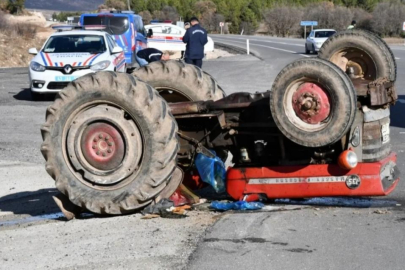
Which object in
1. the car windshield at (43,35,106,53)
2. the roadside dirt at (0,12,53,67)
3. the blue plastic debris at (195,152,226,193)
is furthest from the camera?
the roadside dirt at (0,12,53,67)

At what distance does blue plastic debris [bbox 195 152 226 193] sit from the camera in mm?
7445

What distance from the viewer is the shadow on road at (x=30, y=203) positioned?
8062mm

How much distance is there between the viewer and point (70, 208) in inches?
288

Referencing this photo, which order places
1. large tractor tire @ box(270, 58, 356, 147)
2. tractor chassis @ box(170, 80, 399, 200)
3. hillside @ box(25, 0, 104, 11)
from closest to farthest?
large tractor tire @ box(270, 58, 356, 147) → tractor chassis @ box(170, 80, 399, 200) → hillside @ box(25, 0, 104, 11)

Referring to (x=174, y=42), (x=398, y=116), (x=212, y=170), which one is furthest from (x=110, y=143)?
(x=174, y=42)

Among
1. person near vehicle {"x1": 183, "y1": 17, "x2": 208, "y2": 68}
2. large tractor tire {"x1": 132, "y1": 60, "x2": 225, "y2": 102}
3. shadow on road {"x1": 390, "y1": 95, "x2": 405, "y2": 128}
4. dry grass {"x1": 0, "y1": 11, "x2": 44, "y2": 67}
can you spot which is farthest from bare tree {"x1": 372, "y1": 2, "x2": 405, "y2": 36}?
large tractor tire {"x1": 132, "y1": 60, "x2": 225, "y2": 102}

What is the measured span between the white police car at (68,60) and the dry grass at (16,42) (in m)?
18.4

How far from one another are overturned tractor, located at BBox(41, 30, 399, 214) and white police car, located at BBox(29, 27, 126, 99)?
11.8 metres

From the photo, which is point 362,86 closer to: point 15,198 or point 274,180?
point 274,180

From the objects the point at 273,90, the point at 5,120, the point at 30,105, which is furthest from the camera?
the point at 30,105

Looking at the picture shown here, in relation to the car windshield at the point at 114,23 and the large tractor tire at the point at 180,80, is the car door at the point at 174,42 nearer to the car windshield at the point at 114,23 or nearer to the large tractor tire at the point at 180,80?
the car windshield at the point at 114,23

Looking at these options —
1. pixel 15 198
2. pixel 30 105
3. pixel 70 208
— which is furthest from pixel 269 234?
pixel 30 105

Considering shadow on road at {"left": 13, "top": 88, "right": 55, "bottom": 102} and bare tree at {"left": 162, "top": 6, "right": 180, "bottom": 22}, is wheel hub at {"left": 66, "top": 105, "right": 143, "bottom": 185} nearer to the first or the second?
shadow on road at {"left": 13, "top": 88, "right": 55, "bottom": 102}

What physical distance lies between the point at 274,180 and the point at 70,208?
189 centimetres
